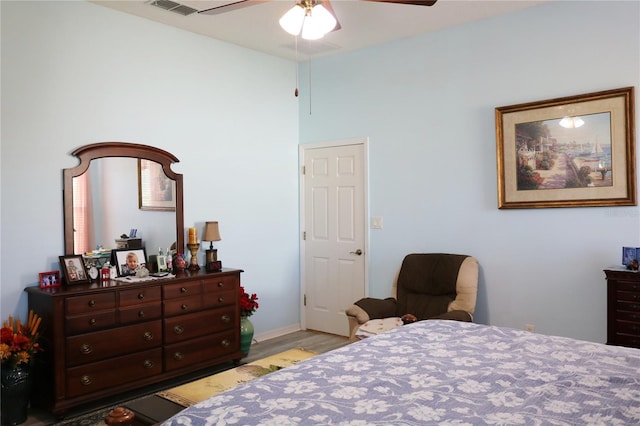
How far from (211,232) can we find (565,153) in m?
2.98

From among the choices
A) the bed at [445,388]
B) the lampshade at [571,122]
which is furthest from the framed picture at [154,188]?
the lampshade at [571,122]

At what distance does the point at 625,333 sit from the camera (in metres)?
3.33

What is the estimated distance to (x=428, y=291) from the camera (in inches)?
171

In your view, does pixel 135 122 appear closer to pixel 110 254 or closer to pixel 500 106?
pixel 110 254

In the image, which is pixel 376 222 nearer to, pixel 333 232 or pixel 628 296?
pixel 333 232

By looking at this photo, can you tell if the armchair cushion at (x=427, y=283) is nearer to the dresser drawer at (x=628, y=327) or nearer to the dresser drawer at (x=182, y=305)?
the dresser drawer at (x=628, y=327)

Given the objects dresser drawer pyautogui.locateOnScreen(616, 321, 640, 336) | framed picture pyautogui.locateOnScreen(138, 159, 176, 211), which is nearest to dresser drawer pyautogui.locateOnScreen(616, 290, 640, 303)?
dresser drawer pyautogui.locateOnScreen(616, 321, 640, 336)

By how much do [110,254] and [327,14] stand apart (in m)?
2.47

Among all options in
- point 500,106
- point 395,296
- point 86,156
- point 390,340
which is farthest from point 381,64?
point 390,340

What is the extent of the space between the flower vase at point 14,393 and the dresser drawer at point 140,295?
71cm

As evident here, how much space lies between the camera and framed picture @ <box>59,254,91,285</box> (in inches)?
141

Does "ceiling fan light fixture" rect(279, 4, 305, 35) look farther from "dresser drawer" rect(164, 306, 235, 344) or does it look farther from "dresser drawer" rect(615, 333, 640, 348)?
"dresser drawer" rect(615, 333, 640, 348)

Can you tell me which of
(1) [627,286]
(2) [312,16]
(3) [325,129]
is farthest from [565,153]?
(3) [325,129]

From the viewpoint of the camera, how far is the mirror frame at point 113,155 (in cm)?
373
